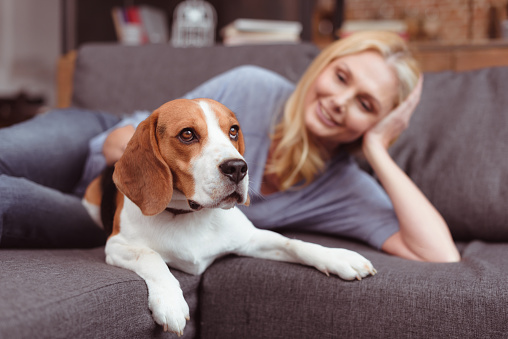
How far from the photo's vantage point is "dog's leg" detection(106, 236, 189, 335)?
95cm

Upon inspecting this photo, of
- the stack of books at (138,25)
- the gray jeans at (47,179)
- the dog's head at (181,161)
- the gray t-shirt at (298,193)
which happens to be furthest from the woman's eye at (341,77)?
the stack of books at (138,25)

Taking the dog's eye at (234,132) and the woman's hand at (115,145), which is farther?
the woman's hand at (115,145)

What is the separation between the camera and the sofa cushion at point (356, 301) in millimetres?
1048

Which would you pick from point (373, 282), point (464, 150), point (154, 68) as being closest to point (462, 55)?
point (464, 150)

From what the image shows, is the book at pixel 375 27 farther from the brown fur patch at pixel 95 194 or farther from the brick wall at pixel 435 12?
the brown fur patch at pixel 95 194

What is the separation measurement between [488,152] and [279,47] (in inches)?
Answer: 39.7

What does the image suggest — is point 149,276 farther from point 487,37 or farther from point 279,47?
point 487,37

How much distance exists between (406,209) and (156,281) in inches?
33.2

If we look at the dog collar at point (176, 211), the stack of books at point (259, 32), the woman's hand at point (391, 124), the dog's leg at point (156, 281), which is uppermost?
the stack of books at point (259, 32)

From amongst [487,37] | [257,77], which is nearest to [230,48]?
[257,77]

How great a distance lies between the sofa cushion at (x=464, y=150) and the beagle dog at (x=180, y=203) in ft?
2.34

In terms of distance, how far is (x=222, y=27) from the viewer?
14.0 ft

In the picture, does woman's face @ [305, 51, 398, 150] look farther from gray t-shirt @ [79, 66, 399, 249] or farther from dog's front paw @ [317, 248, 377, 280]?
dog's front paw @ [317, 248, 377, 280]

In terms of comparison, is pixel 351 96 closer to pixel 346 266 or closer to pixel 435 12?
pixel 346 266
